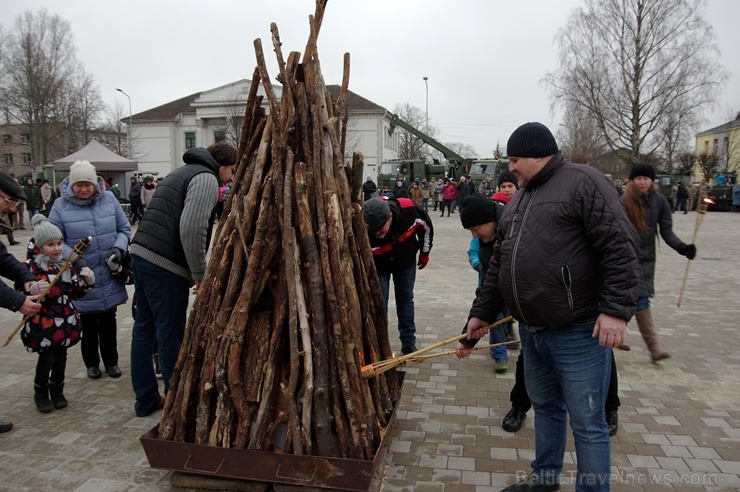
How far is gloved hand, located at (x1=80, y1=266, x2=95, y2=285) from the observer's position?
15.0ft

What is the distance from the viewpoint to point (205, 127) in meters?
60.6

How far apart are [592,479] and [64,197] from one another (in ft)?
15.1

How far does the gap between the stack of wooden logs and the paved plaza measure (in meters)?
0.49

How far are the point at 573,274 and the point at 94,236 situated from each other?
4063 mm

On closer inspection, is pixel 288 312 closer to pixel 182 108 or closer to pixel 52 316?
pixel 52 316

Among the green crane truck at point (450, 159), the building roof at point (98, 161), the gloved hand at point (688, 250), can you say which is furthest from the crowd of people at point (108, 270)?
the green crane truck at point (450, 159)

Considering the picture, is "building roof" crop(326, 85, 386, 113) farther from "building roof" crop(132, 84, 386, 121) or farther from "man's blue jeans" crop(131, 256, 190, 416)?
"man's blue jeans" crop(131, 256, 190, 416)

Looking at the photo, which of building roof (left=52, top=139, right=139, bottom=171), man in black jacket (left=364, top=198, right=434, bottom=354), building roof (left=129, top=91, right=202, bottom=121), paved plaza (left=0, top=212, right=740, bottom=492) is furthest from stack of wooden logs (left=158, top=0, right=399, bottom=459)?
building roof (left=129, top=91, right=202, bottom=121)

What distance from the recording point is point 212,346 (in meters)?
3.40

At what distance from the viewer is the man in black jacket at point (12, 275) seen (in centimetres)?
395

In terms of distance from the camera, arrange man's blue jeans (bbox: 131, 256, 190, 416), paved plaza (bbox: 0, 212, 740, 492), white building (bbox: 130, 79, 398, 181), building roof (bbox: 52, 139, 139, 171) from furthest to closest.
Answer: white building (bbox: 130, 79, 398, 181)
building roof (bbox: 52, 139, 139, 171)
man's blue jeans (bbox: 131, 256, 190, 416)
paved plaza (bbox: 0, 212, 740, 492)

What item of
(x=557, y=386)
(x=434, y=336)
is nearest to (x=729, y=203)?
(x=434, y=336)

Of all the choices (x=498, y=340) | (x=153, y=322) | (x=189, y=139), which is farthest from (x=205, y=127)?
(x=153, y=322)

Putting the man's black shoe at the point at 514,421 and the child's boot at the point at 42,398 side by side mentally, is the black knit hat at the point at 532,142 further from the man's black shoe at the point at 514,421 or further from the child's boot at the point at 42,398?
the child's boot at the point at 42,398
